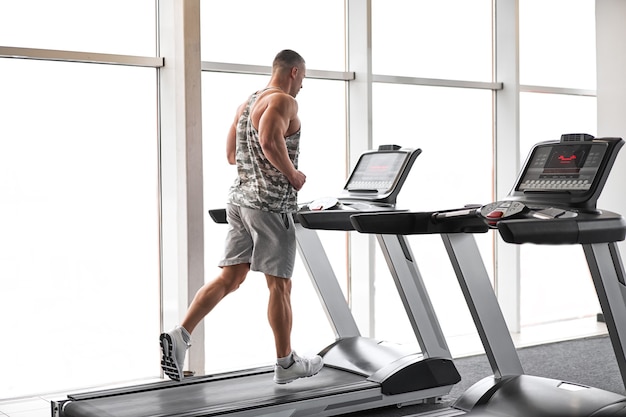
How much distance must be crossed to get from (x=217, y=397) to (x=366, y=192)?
1302 mm

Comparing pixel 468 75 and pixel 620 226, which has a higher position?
pixel 468 75

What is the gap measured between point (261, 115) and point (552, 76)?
11.8 feet

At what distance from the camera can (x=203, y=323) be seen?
4891 millimetres

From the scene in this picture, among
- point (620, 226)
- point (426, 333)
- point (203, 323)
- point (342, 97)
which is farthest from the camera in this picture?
point (342, 97)

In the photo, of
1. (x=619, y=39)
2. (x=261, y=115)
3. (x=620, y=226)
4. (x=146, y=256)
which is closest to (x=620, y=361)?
(x=620, y=226)

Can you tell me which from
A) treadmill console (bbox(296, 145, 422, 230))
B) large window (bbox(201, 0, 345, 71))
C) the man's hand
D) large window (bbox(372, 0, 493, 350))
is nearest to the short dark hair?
the man's hand

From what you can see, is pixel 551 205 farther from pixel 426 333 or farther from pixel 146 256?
pixel 146 256

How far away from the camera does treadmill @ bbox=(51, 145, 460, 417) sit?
3664 millimetres

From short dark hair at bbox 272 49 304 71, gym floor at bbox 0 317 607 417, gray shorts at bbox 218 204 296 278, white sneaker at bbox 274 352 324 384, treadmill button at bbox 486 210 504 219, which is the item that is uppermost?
short dark hair at bbox 272 49 304 71

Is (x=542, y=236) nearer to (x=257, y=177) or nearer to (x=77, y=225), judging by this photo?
(x=257, y=177)

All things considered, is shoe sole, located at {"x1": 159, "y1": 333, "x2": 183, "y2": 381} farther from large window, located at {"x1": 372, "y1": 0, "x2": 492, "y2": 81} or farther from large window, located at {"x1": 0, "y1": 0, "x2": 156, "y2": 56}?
large window, located at {"x1": 372, "y1": 0, "x2": 492, "y2": 81}

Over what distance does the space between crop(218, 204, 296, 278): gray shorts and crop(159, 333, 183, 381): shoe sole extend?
464 millimetres

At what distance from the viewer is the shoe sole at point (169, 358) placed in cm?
381

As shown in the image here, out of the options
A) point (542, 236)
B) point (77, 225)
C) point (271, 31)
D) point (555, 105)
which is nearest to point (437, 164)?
point (555, 105)
